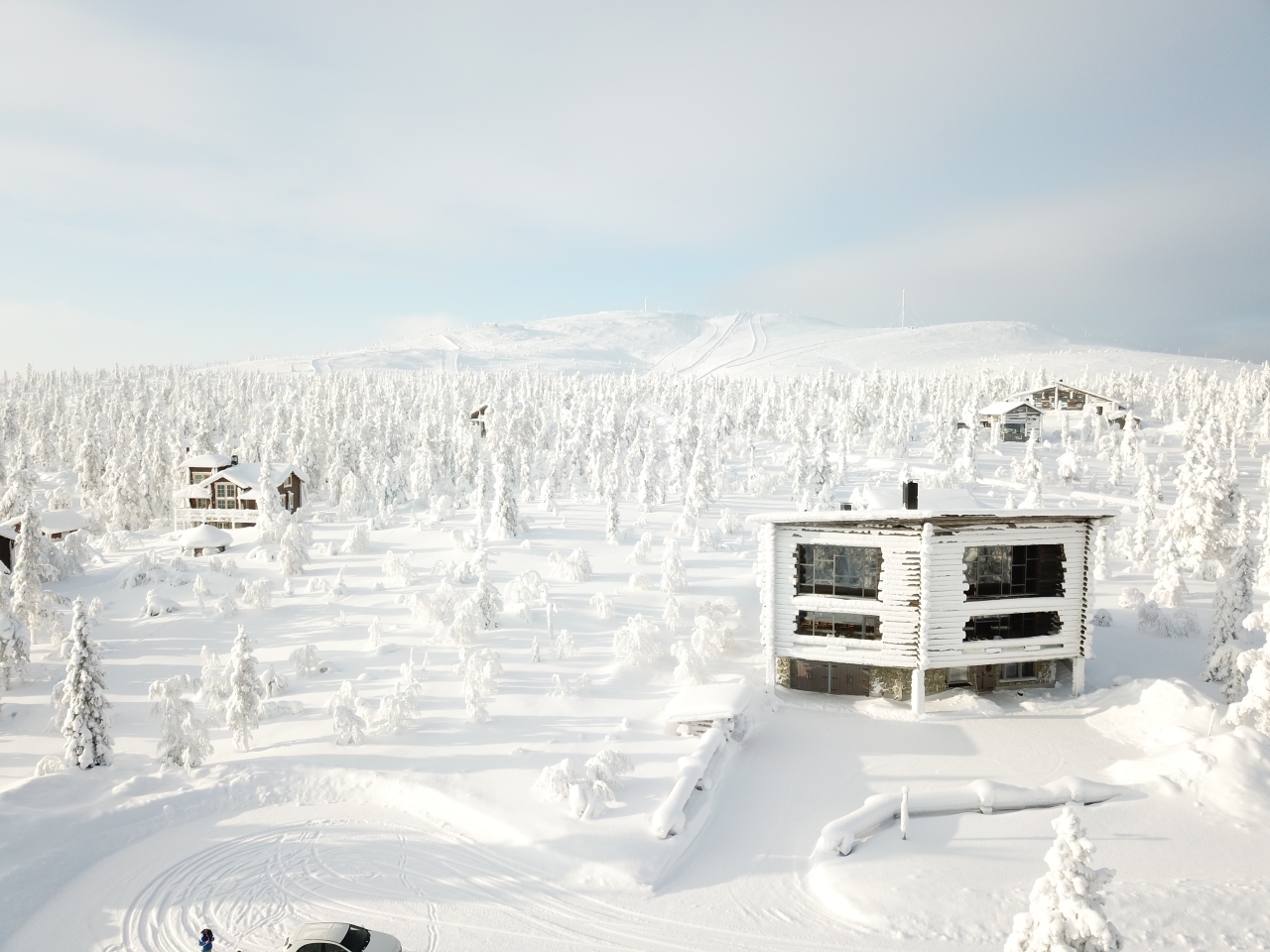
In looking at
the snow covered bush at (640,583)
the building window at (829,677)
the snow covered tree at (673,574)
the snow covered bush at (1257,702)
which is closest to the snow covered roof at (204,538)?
the snow covered bush at (640,583)

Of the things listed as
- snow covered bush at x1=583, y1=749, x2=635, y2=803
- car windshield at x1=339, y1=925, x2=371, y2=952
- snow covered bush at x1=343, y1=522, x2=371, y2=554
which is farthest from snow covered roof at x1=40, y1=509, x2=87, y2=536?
car windshield at x1=339, y1=925, x2=371, y2=952

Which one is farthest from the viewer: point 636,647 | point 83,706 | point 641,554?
point 641,554

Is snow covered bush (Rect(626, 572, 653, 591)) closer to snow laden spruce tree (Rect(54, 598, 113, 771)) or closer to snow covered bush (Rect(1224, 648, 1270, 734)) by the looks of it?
snow laden spruce tree (Rect(54, 598, 113, 771))

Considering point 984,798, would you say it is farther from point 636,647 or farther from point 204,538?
point 204,538

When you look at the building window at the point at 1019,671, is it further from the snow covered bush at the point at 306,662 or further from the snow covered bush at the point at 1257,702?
the snow covered bush at the point at 306,662

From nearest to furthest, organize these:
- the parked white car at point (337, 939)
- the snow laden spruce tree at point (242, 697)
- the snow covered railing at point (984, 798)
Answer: the parked white car at point (337, 939)
the snow covered railing at point (984, 798)
the snow laden spruce tree at point (242, 697)

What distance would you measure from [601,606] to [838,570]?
40.6ft

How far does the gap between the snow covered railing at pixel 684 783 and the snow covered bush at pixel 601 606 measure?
12.5 meters

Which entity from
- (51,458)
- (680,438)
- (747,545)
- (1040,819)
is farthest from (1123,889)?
(51,458)

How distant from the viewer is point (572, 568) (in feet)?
123

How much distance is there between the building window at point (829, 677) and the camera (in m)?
25.0

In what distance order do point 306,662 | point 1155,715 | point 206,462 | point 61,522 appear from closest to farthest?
point 1155,715 < point 306,662 < point 61,522 < point 206,462

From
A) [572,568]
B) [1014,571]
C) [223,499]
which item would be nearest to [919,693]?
[1014,571]

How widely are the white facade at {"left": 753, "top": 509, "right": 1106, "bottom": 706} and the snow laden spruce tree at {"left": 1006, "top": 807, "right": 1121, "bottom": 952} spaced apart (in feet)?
45.4
